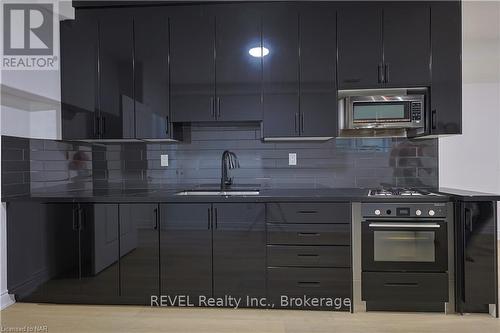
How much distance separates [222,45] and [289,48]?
1.81 feet

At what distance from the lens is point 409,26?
277 cm

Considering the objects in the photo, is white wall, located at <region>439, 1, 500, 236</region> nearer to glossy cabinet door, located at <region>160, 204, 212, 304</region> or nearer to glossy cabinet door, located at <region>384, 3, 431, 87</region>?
glossy cabinet door, located at <region>384, 3, 431, 87</region>

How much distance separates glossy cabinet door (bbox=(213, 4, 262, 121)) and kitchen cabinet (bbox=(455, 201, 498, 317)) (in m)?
1.69

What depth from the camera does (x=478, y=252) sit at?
93.9 inches

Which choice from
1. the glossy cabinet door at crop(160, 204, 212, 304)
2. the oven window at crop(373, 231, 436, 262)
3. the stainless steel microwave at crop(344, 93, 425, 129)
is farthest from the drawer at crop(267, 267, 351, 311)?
the stainless steel microwave at crop(344, 93, 425, 129)

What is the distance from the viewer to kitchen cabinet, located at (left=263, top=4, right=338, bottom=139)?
2.81 meters

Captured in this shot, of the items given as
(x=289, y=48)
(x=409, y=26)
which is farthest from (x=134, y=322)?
(x=409, y=26)

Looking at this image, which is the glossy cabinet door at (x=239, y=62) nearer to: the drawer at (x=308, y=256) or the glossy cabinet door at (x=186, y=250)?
the glossy cabinet door at (x=186, y=250)

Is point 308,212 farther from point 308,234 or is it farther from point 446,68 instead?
point 446,68

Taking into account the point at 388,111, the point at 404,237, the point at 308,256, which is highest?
the point at 388,111

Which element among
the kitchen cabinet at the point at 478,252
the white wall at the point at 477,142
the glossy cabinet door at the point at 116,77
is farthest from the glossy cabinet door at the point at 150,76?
the white wall at the point at 477,142

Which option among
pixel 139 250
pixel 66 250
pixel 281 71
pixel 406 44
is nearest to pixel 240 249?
pixel 139 250

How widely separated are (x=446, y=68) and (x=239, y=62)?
1649 millimetres

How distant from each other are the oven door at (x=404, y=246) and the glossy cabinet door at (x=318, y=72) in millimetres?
855
